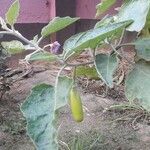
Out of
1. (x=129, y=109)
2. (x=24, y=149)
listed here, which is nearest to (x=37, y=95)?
(x=24, y=149)

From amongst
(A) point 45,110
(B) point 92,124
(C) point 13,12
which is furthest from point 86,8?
(A) point 45,110

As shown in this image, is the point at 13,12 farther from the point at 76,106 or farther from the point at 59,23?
the point at 76,106

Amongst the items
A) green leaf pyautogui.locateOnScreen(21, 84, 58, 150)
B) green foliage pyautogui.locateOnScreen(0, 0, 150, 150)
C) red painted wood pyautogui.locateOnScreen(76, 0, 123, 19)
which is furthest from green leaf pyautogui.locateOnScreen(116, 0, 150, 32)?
red painted wood pyautogui.locateOnScreen(76, 0, 123, 19)

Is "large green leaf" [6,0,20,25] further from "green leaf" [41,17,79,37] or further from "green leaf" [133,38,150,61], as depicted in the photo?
"green leaf" [133,38,150,61]

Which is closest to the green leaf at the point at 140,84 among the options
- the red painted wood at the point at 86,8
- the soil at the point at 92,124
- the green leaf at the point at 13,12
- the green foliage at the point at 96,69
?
the green foliage at the point at 96,69

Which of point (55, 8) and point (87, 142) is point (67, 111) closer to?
point (87, 142)

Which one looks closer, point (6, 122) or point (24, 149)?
point (24, 149)
